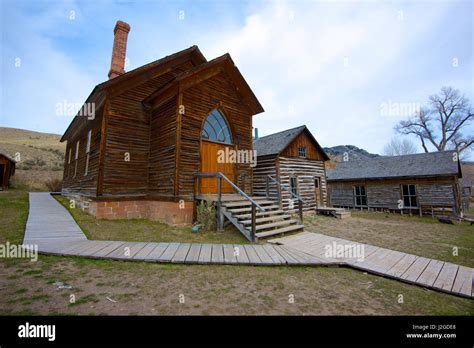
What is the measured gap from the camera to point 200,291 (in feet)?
11.0

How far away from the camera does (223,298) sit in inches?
125

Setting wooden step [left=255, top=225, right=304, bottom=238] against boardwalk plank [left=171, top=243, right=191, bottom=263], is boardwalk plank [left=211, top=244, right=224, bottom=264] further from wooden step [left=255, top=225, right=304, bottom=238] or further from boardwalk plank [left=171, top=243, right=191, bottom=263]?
wooden step [left=255, top=225, right=304, bottom=238]

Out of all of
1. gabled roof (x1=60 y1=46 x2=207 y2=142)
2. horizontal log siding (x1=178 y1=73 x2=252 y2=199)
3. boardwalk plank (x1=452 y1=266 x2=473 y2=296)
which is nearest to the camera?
boardwalk plank (x1=452 y1=266 x2=473 y2=296)

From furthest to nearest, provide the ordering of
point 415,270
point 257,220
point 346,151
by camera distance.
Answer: point 346,151 < point 257,220 < point 415,270

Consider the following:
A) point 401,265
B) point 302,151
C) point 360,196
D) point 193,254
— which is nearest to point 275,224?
point 193,254

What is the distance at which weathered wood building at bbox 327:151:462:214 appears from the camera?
16.7 m

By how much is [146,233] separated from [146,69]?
760 centimetres

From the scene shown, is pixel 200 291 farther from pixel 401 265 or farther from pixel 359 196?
pixel 359 196

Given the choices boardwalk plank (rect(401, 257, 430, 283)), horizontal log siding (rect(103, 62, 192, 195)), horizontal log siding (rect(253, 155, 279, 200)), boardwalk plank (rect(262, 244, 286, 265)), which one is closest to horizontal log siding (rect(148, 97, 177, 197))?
horizontal log siding (rect(103, 62, 192, 195))

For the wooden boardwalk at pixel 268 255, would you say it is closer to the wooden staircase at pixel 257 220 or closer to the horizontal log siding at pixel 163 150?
the wooden staircase at pixel 257 220

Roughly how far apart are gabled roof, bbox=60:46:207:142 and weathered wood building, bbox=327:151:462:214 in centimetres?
1909

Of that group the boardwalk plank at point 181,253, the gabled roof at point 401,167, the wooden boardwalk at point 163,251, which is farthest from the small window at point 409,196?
the boardwalk plank at point 181,253
